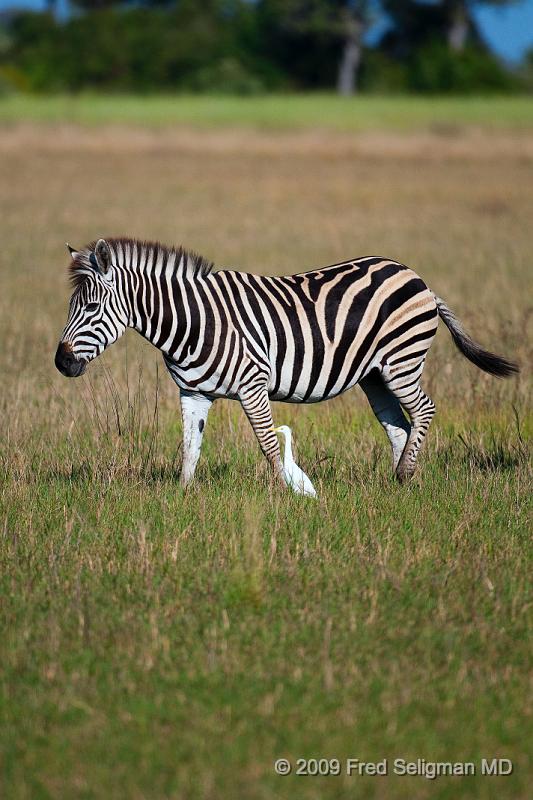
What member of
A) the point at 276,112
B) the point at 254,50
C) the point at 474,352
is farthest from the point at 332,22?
the point at 474,352

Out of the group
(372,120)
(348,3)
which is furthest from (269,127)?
(348,3)

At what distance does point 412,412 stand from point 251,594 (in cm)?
271

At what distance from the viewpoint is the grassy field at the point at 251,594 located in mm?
4375

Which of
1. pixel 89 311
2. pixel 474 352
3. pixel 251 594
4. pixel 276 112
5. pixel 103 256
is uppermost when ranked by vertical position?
pixel 276 112

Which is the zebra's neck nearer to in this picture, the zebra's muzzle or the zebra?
the zebra

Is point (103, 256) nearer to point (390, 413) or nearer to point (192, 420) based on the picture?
point (192, 420)

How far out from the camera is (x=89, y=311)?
7.00 meters

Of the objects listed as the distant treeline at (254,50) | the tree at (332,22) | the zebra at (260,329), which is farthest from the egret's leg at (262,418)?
the tree at (332,22)

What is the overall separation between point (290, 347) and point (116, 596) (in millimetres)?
2346

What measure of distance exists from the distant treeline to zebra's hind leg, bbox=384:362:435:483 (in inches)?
2910

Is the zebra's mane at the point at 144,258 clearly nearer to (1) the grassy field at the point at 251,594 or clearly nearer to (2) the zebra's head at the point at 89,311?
(2) the zebra's head at the point at 89,311

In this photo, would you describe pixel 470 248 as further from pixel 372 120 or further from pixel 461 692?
pixel 372 120

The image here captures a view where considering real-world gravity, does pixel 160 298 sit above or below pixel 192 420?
above

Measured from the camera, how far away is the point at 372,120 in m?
53.2
